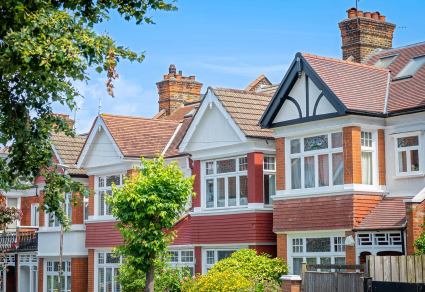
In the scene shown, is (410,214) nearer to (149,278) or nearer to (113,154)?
(149,278)

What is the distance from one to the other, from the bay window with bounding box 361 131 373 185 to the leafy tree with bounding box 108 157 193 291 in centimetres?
613

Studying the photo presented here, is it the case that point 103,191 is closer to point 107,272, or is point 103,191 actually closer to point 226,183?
point 107,272

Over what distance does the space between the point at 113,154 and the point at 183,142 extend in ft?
18.5

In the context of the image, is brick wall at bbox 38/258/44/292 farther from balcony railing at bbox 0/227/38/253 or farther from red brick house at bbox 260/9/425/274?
red brick house at bbox 260/9/425/274

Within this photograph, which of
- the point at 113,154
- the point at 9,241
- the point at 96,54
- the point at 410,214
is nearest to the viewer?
the point at 96,54

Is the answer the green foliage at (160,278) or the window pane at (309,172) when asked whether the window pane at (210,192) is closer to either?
the green foliage at (160,278)

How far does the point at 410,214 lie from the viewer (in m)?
25.8

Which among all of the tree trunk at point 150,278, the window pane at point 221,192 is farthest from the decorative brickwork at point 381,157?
the tree trunk at point 150,278

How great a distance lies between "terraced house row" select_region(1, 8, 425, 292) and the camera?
28.4m

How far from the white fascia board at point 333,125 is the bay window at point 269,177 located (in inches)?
89.4

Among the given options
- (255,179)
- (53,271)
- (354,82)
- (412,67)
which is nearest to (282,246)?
(255,179)

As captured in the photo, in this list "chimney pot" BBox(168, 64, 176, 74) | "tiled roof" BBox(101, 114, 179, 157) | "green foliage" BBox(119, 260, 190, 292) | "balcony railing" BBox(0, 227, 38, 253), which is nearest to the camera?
"green foliage" BBox(119, 260, 190, 292)

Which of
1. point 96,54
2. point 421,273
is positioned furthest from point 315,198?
point 96,54

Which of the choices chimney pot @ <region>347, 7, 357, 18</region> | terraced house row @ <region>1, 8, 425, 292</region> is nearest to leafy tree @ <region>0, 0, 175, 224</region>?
terraced house row @ <region>1, 8, 425, 292</region>
